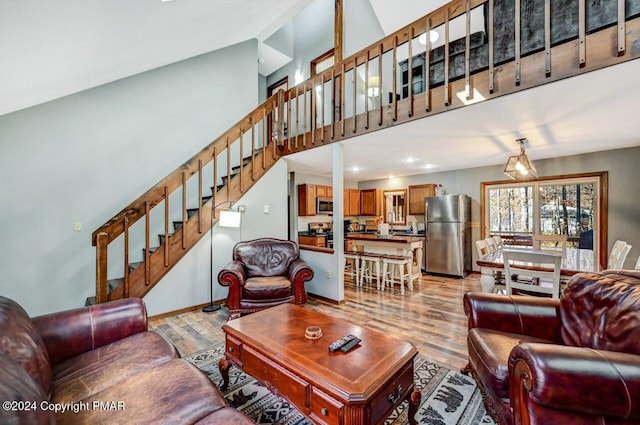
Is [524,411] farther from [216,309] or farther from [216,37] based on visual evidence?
[216,37]

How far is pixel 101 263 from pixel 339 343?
2.71 meters

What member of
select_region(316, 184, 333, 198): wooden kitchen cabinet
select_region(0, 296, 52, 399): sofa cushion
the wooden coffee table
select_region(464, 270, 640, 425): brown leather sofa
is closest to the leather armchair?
the wooden coffee table

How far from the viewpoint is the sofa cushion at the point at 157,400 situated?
107cm

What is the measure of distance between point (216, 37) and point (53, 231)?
3555 mm

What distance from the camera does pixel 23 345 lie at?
4.13 feet

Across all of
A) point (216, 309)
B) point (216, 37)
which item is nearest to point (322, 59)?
point (216, 37)

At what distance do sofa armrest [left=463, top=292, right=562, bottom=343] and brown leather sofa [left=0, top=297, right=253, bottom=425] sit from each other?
1654 millimetres

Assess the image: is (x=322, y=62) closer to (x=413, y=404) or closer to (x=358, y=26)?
(x=358, y=26)

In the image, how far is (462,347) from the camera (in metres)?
2.61

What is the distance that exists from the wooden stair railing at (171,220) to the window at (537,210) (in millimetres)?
4803

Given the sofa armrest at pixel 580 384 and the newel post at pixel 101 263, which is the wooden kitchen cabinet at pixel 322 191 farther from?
the sofa armrest at pixel 580 384

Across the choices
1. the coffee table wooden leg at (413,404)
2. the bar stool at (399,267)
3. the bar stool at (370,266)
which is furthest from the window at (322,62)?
the coffee table wooden leg at (413,404)

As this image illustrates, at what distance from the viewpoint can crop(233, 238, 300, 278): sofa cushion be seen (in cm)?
382

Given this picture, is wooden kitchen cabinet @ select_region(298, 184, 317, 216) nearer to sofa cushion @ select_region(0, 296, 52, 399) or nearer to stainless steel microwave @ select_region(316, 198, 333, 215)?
stainless steel microwave @ select_region(316, 198, 333, 215)
